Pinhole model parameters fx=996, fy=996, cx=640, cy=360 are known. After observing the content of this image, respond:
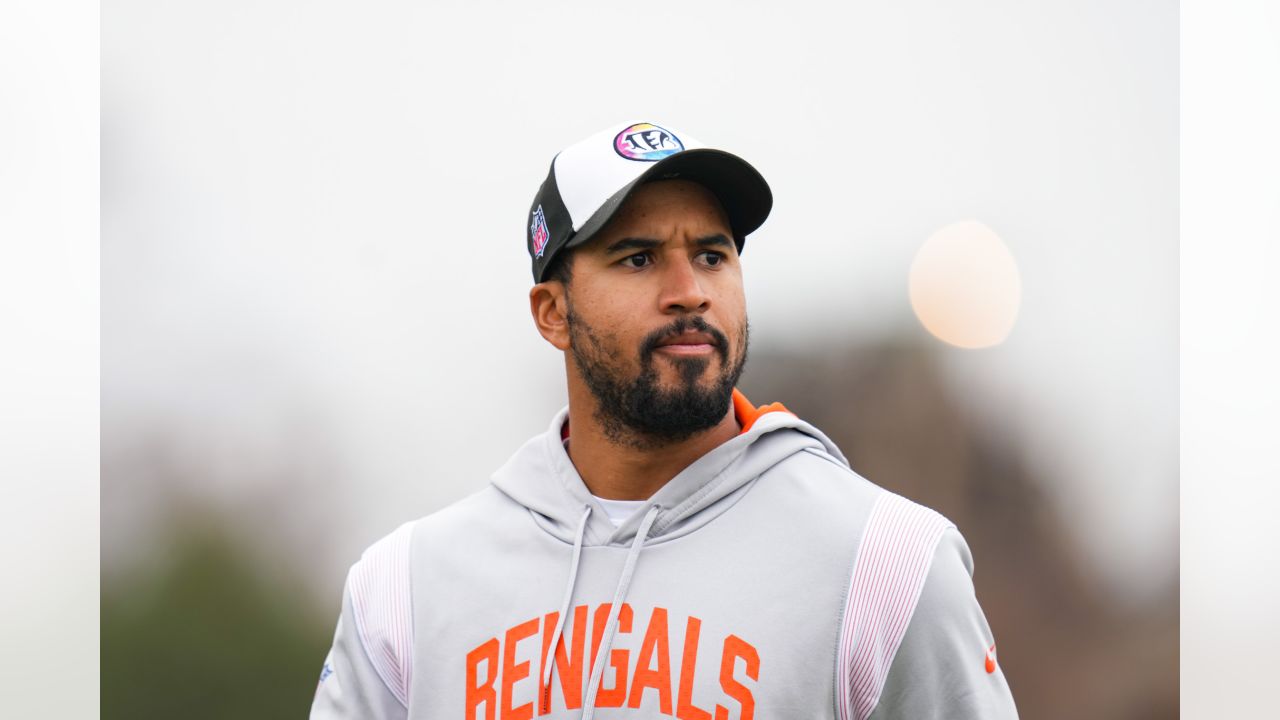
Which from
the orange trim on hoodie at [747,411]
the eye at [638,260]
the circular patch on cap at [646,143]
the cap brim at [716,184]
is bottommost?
the orange trim on hoodie at [747,411]

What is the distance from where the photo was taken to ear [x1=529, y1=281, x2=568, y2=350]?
4.86ft

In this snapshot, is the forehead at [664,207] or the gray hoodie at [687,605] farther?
the forehead at [664,207]

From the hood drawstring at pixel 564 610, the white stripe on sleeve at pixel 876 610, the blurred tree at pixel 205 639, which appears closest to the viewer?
the white stripe on sleeve at pixel 876 610

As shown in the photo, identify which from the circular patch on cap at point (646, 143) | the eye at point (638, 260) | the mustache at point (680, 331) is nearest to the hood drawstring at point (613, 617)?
the mustache at point (680, 331)

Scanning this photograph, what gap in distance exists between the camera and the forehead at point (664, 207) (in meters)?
1.37

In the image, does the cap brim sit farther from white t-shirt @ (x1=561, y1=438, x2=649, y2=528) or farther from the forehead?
white t-shirt @ (x1=561, y1=438, x2=649, y2=528)

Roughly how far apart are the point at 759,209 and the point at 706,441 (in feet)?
1.14

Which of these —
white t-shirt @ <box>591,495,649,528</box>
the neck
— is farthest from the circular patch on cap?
white t-shirt @ <box>591,495,649,528</box>

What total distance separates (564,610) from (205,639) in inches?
64.6

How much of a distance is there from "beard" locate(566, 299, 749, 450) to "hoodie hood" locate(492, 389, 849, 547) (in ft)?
0.19

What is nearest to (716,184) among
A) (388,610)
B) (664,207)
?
(664,207)

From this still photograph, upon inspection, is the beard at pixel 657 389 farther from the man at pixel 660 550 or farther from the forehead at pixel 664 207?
the forehead at pixel 664 207

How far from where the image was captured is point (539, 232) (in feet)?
5.00

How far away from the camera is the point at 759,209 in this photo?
146 centimetres
